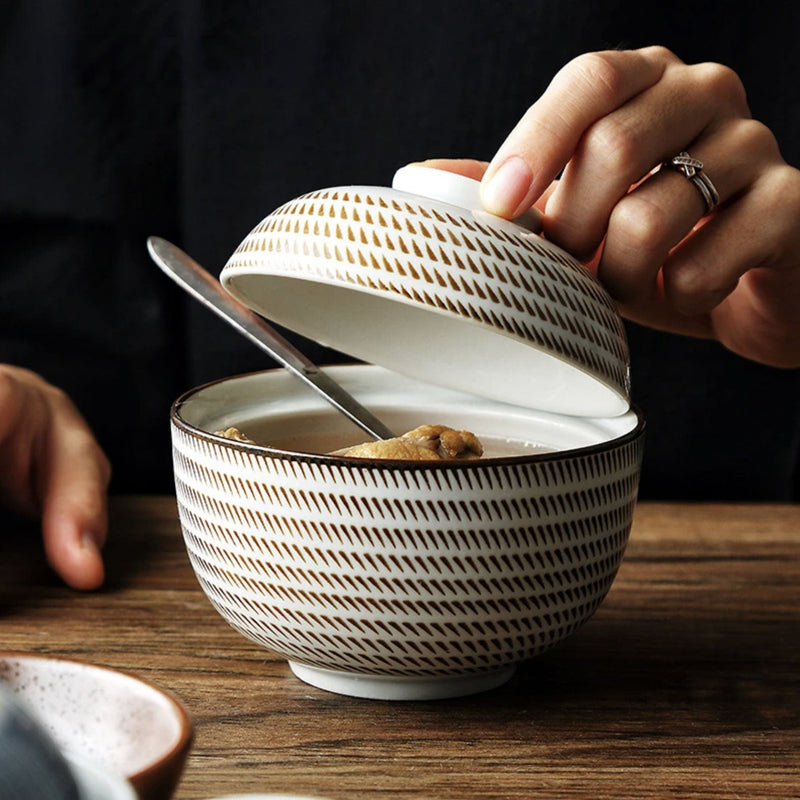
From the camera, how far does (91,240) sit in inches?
44.9

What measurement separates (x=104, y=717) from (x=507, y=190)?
340 millimetres

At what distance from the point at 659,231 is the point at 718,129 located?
0.41 feet

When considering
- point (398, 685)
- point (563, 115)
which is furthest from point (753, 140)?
point (398, 685)

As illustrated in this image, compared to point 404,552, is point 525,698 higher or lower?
lower

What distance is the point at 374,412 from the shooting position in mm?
708

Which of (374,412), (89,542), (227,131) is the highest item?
(227,131)

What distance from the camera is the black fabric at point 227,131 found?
1.09 metres

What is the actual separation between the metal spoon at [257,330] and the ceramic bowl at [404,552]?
9 cm

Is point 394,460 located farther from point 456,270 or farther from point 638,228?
point 638,228

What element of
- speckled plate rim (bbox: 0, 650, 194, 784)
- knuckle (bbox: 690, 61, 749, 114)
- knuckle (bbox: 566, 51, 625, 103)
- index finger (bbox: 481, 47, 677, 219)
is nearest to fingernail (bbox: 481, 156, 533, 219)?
index finger (bbox: 481, 47, 677, 219)

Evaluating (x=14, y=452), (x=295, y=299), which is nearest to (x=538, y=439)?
(x=295, y=299)

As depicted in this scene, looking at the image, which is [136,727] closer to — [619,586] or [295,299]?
[295,299]

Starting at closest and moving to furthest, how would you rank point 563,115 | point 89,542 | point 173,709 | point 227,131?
point 173,709, point 563,115, point 89,542, point 227,131

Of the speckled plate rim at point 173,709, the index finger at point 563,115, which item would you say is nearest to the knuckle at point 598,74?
the index finger at point 563,115
